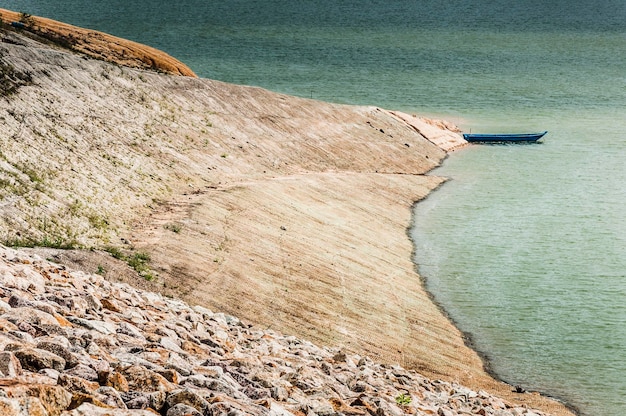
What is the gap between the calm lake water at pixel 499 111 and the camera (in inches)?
1388

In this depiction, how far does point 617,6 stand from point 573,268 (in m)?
170

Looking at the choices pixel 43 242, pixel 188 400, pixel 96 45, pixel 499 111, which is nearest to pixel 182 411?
pixel 188 400

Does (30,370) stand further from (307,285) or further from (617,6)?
(617,6)

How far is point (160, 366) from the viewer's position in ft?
53.5

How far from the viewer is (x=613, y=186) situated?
5947 centimetres

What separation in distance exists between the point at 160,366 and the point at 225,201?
24630 mm

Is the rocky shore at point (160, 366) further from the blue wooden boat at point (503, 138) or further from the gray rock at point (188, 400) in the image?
the blue wooden boat at point (503, 138)

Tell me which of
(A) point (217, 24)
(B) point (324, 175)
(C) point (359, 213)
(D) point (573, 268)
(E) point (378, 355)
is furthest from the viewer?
(A) point (217, 24)

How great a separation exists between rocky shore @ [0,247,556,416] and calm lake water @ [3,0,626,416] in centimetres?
936

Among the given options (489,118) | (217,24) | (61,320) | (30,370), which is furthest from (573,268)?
(217,24)

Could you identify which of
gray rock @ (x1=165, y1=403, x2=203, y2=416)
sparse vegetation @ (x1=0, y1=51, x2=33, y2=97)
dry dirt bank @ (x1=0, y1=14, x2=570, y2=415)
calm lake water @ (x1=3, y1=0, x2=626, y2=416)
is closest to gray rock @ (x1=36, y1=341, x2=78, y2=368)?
gray rock @ (x1=165, y1=403, x2=203, y2=416)

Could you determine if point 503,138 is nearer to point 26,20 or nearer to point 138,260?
point 26,20

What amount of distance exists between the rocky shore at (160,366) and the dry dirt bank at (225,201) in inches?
144

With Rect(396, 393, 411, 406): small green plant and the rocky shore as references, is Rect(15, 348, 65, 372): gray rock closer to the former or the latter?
the rocky shore
